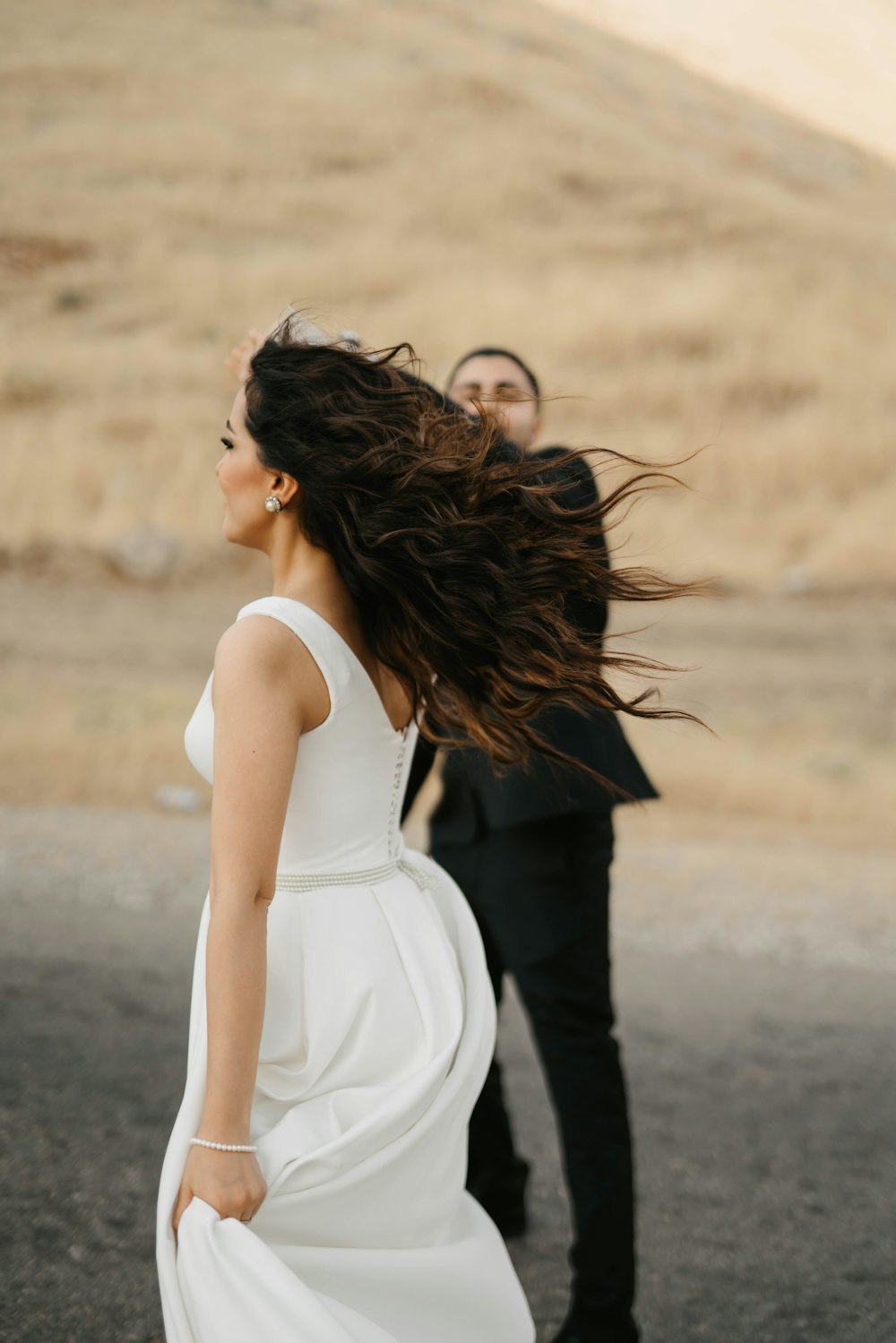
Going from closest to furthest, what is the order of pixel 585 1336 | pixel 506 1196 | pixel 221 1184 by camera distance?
pixel 221 1184 < pixel 585 1336 < pixel 506 1196

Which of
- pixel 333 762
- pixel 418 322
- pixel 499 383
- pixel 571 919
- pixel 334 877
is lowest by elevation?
pixel 571 919

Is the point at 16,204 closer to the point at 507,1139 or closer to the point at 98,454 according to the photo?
the point at 98,454

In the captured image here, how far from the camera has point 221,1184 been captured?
1.37m

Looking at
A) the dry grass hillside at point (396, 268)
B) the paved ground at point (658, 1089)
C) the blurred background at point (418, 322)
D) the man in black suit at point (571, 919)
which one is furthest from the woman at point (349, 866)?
the dry grass hillside at point (396, 268)

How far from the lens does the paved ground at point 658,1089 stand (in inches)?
100

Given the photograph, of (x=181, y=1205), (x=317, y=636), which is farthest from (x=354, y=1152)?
(x=317, y=636)

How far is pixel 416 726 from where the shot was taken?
1.90m

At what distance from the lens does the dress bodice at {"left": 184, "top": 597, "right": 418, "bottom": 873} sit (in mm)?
1568

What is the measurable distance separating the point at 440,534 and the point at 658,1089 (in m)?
2.46

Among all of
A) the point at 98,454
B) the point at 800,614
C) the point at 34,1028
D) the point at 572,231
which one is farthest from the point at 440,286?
the point at 34,1028

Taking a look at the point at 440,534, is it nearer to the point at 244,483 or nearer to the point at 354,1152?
the point at 244,483

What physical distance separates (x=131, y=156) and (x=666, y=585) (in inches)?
742

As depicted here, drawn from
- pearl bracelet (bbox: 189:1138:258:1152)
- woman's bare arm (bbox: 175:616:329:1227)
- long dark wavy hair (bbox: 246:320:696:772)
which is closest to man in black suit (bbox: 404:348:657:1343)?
long dark wavy hair (bbox: 246:320:696:772)

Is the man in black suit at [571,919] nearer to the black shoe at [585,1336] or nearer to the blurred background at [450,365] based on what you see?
the black shoe at [585,1336]
